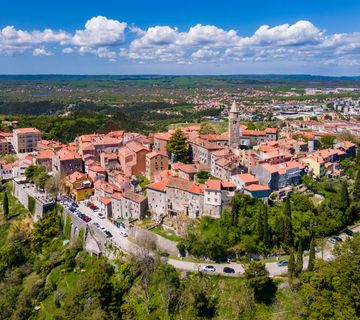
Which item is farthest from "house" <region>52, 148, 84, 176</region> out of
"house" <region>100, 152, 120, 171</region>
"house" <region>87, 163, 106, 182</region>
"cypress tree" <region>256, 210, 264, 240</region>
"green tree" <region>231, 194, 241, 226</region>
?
"cypress tree" <region>256, 210, 264, 240</region>

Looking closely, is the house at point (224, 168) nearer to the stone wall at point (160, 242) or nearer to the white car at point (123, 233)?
the stone wall at point (160, 242)

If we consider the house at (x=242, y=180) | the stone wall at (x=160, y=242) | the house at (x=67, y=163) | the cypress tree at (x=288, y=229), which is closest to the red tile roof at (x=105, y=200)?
→ the stone wall at (x=160, y=242)

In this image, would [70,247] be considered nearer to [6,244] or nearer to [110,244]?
[110,244]

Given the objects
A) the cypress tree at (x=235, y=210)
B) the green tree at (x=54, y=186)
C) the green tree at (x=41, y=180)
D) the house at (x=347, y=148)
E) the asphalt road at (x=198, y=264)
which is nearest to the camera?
the asphalt road at (x=198, y=264)

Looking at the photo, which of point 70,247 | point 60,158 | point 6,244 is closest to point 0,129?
point 60,158

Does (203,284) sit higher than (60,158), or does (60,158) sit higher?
(60,158)

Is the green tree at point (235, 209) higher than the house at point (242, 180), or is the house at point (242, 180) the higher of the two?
the house at point (242, 180)
